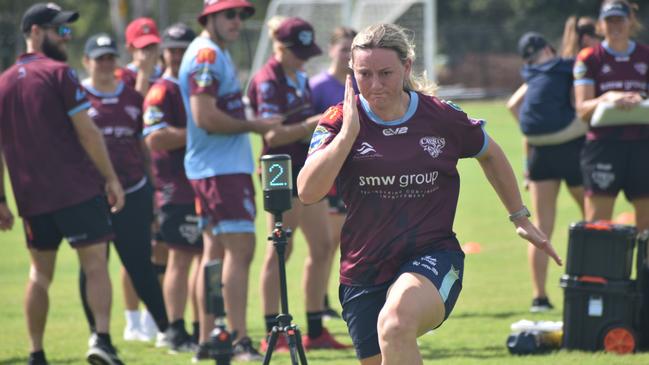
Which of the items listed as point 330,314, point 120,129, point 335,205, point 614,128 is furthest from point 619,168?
point 120,129

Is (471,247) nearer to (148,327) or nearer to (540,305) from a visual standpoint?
(540,305)

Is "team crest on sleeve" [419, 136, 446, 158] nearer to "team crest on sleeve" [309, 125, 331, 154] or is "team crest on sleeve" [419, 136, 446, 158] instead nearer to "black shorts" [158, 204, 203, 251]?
"team crest on sleeve" [309, 125, 331, 154]

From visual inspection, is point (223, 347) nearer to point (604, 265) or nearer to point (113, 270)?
point (604, 265)

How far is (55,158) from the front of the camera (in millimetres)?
7266

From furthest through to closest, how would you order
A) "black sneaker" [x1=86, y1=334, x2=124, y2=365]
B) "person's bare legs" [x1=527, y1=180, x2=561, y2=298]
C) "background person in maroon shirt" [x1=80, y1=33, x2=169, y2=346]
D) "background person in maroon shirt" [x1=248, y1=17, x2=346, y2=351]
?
1. "person's bare legs" [x1=527, y1=180, x2=561, y2=298]
2. "background person in maroon shirt" [x1=80, y1=33, x2=169, y2=346]
3. "background person in maroon shirt" [x1=248, y1=17, x2=346, y2=351]
4. "black sneaker" [x1=86, y1=334, x2=124, y2=365]

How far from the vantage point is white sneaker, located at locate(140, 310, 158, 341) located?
912 cm

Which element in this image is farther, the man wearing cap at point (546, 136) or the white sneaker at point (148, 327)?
the man wearing cap at point (546, 136)

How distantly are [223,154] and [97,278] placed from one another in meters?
1.18

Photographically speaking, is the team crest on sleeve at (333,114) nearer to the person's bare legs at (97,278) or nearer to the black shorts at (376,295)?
the black shorts at (376,295)

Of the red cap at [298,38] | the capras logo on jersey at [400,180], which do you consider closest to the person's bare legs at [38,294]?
the red cap at [298,38]

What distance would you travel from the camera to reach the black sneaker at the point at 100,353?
277 inches

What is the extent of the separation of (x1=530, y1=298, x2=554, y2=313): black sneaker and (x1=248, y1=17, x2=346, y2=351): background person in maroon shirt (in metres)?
1.97

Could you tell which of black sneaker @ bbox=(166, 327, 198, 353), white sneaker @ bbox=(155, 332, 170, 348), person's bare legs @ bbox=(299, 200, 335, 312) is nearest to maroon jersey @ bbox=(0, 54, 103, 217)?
black sneaker @ bbox=(166, 327, 198, 353)

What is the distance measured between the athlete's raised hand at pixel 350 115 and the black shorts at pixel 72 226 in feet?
9.39
